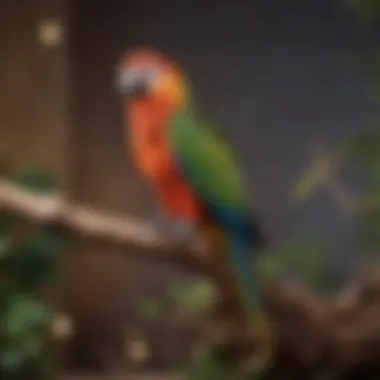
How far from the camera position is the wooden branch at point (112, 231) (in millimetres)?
1007

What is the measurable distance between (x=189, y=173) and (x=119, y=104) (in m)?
0.43

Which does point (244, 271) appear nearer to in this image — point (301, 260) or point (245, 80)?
point (301, 260)

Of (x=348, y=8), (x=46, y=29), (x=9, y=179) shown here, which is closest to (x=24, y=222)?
(x=9, y=179)

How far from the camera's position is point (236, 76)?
139 centimetres

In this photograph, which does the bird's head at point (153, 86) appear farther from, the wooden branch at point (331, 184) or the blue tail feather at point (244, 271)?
the wooden branch at point (331, 184)

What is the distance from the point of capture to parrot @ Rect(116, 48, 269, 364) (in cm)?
101

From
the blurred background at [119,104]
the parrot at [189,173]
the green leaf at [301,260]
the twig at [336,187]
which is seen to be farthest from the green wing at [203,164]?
the blurred background at [119,104]

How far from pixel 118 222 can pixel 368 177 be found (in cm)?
38

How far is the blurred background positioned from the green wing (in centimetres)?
34

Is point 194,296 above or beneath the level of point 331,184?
beneath

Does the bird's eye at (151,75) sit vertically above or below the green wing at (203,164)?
above

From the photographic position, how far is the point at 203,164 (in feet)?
3.33

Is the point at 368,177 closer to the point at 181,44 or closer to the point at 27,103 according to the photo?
the point at 181,44

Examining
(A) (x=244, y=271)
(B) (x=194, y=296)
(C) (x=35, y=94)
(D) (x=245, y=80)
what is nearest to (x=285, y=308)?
(A) (x=244, y=271)
